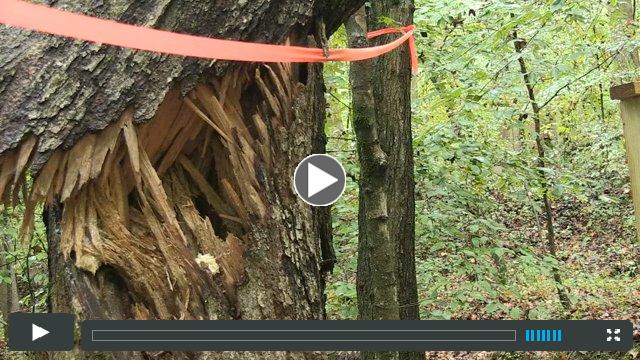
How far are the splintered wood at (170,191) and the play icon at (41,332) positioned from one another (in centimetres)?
19

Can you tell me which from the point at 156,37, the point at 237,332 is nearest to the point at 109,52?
the point at 156,37

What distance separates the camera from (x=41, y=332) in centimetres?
172

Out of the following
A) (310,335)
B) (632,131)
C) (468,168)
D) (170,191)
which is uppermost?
(468,168)

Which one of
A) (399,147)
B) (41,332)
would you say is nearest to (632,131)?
(399,147)

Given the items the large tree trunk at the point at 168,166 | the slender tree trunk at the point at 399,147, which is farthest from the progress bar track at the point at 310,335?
the slender tree trunk at the point at 399,147

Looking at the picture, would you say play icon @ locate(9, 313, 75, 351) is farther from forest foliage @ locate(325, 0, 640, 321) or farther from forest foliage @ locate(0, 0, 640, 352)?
forest foliage @ locate(325, 0, 640, 321)

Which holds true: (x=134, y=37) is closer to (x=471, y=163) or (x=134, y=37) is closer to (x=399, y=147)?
(x=399, y=147)

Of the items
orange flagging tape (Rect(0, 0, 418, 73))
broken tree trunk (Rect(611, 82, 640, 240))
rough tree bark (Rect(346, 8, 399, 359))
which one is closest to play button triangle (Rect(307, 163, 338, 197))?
orange flagging tape (Rect(0, 0, 418, 73))

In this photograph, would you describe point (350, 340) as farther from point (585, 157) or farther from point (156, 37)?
point (585, 157)

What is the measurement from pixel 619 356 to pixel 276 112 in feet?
15.4

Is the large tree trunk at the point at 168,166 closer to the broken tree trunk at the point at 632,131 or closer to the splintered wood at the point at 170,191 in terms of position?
the splintered wood at the point at 170,191

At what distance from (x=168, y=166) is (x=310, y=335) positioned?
689mm

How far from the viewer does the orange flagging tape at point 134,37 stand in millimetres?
1379

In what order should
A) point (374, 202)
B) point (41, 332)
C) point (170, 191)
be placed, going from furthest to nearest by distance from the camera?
point (374, 202)
point (170, 191)
point (41, 332)
